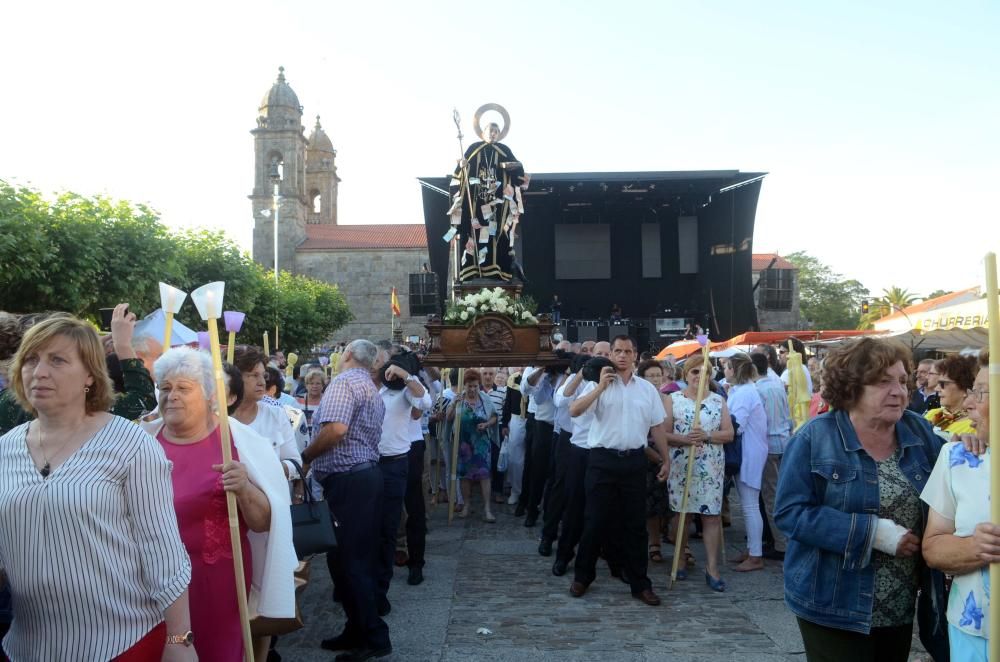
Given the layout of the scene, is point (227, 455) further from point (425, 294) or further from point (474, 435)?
point (425, 294)

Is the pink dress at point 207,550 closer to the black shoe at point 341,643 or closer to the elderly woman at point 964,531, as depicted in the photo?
the black shoe at point 341,643

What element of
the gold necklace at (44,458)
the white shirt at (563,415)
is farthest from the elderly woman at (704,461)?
the gold necklace at (44,458)

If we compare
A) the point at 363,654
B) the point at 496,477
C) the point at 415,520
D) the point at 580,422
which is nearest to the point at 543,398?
the point at 580,422

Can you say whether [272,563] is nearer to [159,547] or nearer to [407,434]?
[159,547]

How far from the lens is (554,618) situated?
6.11 metres

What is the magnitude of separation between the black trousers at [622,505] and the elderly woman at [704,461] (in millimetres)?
481

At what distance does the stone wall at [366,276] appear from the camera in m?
64.5

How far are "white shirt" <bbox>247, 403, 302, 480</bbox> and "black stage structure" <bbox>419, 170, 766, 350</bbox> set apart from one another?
18228 mm

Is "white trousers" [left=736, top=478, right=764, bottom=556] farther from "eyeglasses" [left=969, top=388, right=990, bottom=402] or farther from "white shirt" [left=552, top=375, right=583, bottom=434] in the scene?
"eyeglasses" [left=969, top=388, right=990, bottom=402]

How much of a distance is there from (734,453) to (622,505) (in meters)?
1.69

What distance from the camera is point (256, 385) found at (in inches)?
198

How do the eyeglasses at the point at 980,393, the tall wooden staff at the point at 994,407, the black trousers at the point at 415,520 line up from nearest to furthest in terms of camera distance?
1. the tall wooden staff at the point at 994,407
2. the eyeglasses at the point at 980,393
3. the black trousers at the point at 415,520

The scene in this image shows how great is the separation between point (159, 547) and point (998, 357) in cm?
257

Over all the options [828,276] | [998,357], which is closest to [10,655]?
[998,357]
